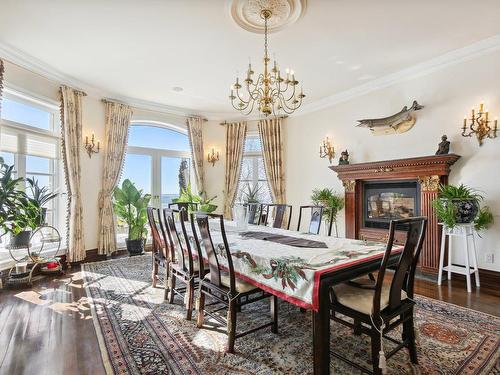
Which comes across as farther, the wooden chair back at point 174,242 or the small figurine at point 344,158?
the small figurine at point 344,158

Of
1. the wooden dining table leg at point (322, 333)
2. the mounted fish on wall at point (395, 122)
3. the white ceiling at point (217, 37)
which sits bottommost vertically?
the wooden dining table leg at point (322, 333)

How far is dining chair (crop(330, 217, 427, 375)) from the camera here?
1657 millimetres

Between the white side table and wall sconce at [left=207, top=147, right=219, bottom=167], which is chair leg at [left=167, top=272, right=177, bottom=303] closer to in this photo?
the white side table

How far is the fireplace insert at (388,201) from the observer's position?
4.27 metres

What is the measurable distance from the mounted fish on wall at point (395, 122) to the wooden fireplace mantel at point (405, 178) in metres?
0.61

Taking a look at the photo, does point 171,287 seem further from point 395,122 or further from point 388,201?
point 395,122

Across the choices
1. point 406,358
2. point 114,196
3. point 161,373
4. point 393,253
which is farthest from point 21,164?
point 406,358

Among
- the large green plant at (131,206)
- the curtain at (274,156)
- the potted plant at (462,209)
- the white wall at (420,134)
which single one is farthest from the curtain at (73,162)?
the potted plant at (462,209)

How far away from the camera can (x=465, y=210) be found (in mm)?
3330

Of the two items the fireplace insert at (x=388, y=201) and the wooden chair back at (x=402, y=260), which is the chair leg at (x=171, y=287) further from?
the fireplace insert at (x=388, y=201)

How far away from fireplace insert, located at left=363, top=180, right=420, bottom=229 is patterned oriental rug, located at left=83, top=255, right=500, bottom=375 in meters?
1.68

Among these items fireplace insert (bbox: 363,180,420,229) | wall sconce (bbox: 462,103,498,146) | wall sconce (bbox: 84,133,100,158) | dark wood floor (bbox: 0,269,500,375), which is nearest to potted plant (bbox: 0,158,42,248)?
dark wood floor (bbox: 0,269,500,375)

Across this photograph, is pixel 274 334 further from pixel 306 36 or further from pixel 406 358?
pixel 306 36

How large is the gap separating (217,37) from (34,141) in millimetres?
3403
